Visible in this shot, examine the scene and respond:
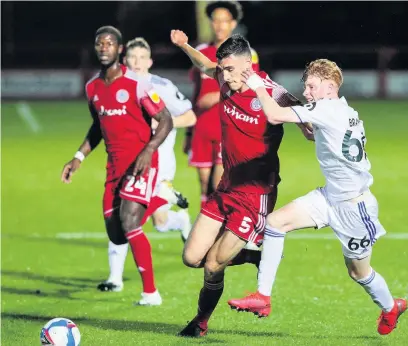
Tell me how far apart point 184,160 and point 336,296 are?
34.2ft

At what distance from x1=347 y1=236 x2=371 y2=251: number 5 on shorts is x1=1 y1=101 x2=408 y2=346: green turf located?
77 cm

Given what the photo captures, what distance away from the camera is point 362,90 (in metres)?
34.1

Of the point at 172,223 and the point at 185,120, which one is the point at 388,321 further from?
the point at 172,223

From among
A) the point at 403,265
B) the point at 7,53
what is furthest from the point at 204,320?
the point at 7,53

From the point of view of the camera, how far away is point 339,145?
300 inches

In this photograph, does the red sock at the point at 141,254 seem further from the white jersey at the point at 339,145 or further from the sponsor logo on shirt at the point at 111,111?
the white jersey at the point at 339,145

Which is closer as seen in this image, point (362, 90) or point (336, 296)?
point (336, 296)

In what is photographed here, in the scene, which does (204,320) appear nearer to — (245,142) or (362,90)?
(245,142)

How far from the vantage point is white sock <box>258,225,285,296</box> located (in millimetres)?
7828

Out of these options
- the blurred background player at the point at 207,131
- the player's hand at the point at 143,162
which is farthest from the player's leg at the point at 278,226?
the blurred background player at the point at 207,131

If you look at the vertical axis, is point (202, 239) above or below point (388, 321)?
above

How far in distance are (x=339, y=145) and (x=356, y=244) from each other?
742mm

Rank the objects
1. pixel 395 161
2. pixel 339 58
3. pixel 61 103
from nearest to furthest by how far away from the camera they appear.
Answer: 1. pixel 395 161
2. pixel 61 103
3. pixel 339 58

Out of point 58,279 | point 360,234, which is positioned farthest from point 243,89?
point 58,279
